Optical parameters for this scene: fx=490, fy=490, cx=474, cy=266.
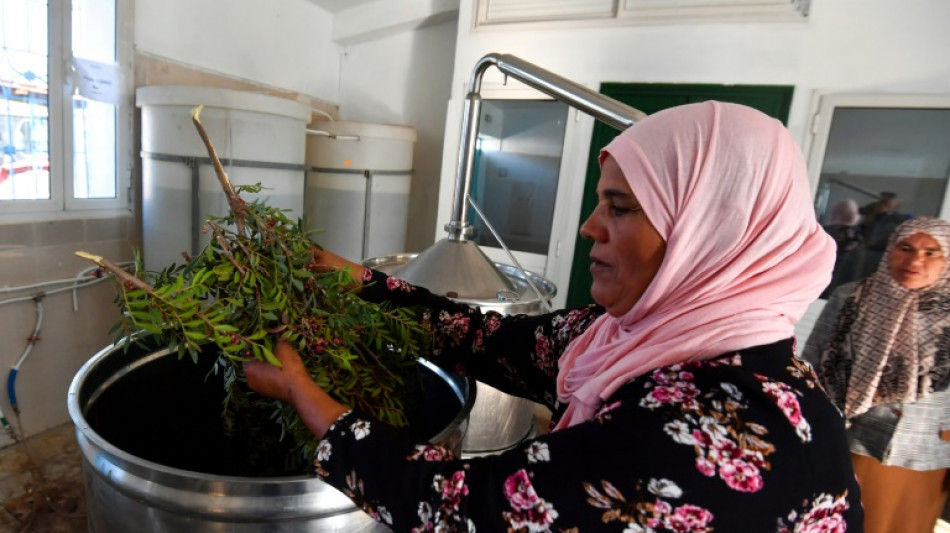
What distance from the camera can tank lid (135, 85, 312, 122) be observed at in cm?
204

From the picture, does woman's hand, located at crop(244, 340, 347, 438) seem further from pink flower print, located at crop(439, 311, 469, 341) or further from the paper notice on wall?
the paper notice on wall

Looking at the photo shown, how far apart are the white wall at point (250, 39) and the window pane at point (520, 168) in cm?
130

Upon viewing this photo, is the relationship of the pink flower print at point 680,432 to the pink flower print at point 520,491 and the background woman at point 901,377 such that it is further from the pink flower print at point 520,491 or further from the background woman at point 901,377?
the background woman at point 901,377

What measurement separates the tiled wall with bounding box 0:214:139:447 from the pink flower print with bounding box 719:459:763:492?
263cm

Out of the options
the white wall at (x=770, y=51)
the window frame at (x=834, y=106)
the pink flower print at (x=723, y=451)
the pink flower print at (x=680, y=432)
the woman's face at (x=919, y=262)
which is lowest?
the pink flower print at (x=723, y=451)

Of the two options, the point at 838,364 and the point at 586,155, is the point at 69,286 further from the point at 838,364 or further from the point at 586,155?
the point at 838,364

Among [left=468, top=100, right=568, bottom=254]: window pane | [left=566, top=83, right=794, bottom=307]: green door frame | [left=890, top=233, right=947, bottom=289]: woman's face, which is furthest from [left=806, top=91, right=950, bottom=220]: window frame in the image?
[left=468, top=100, right=568, bottom=254]: window pane

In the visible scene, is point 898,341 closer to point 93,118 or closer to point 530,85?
point 530,85

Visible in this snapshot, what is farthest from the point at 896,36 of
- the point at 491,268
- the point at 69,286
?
the point at 69,286

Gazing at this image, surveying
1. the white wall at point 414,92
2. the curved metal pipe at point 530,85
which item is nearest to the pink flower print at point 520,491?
the curved metal pipe at point 530,85

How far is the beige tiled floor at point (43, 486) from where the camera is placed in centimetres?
177

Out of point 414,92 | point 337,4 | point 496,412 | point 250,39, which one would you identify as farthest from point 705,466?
point 337,4

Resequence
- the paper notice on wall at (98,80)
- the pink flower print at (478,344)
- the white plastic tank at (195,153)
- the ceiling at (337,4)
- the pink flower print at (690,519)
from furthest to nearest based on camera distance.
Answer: the ceiling at (337,4)
the paper notice on wall at (98,80)
the white plastic tank at (195,153)
the pink flower print at (478,344)
the pink flower print at (690,519)

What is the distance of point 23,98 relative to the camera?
6.66 ft
